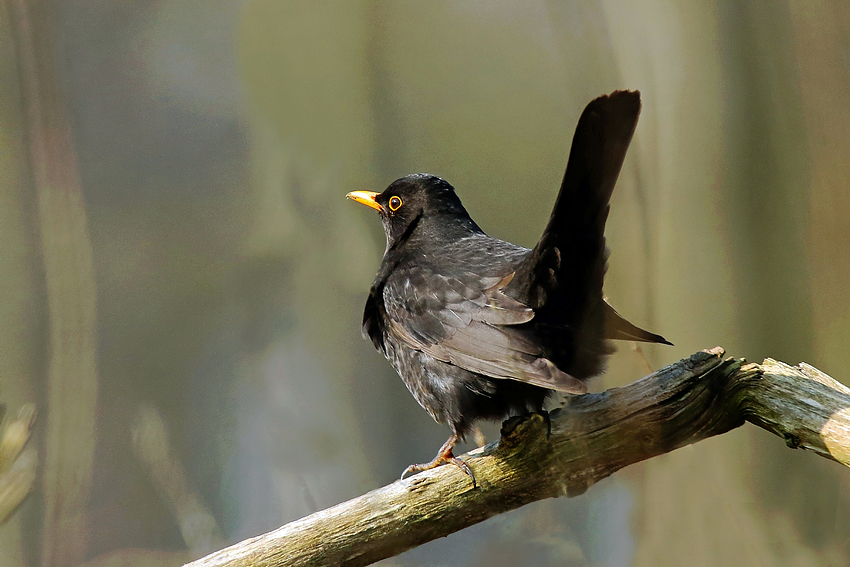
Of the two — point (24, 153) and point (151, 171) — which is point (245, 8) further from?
point (24, 153)

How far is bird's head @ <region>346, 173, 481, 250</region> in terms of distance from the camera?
3787mm

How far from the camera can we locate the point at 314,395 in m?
4.50

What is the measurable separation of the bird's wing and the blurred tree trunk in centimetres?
140

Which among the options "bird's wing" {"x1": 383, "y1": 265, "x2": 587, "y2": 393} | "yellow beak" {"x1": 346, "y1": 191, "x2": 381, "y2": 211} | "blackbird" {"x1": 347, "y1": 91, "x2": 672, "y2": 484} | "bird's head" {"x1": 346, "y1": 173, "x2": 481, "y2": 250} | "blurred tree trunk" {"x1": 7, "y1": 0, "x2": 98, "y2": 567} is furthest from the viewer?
"yellow beak" {"x1": 346, "y1": 191, "x2": 381, "y2": 211}

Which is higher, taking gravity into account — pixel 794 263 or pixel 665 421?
pixel 794 263

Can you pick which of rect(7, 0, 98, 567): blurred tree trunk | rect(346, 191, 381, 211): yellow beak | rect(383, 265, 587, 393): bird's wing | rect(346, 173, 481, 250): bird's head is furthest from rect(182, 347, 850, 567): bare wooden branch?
rect(346, 191, 381, 211): yellow beak

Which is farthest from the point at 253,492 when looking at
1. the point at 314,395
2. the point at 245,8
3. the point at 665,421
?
the point at 245,8

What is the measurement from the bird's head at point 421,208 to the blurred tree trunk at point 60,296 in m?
1.79

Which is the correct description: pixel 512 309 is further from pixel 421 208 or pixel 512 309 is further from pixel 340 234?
pixel 340 234

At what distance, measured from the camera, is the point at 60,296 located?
8.31 feet

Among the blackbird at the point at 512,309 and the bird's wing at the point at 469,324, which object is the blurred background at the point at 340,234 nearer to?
the blackbird at the point at 512,309

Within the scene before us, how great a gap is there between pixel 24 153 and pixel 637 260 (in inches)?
106

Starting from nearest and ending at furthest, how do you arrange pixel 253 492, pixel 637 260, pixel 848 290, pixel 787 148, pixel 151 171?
pixel 637 260 < pixel 848 290 < pixel 787 148 < pixel 253 492 < pixel 151 171

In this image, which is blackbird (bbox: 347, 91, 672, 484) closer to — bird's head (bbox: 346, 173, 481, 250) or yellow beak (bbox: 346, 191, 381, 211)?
bird's head (bbox: 346, 173, 481, 250)
